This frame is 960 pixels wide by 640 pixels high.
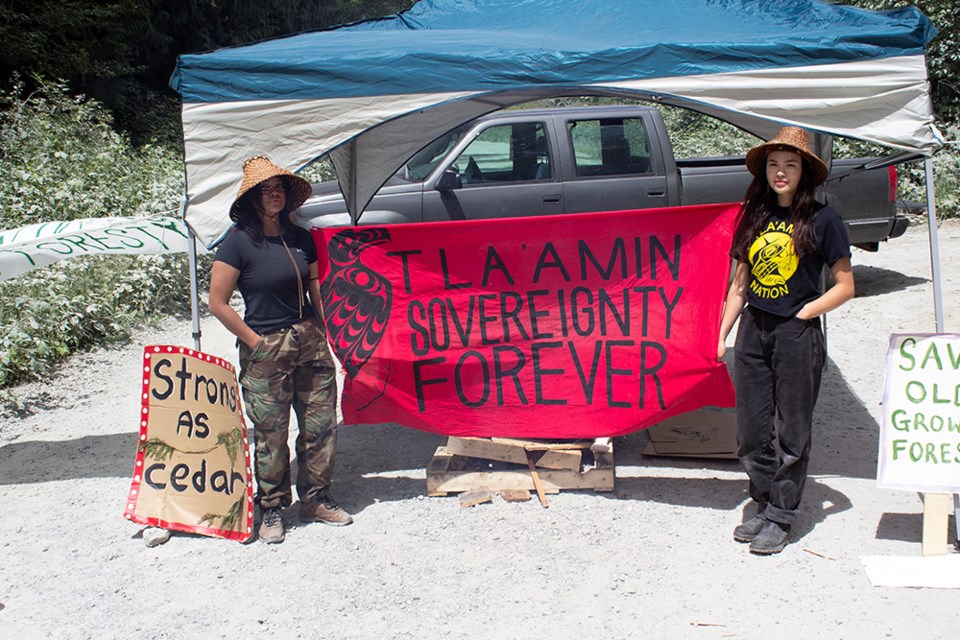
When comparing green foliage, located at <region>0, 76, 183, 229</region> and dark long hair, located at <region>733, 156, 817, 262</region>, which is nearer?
dark long hair, located at <region>733, 156, 817, 262</region>

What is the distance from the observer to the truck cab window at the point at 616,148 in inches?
351

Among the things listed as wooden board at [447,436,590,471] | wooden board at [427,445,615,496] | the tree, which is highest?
the tree

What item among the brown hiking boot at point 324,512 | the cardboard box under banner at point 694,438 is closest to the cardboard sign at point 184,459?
the brown hiking boot at point 324,512

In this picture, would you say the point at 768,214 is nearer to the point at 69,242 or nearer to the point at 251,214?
the point at 251,214

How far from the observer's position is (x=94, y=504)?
535cm

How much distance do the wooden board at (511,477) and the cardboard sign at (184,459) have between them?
110 centimetres

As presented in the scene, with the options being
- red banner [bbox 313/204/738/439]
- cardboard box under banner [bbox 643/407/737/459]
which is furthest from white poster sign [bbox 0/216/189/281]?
cardboard box under banner [bbox 643/407/737/459]

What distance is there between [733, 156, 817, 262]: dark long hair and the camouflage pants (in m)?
2.29

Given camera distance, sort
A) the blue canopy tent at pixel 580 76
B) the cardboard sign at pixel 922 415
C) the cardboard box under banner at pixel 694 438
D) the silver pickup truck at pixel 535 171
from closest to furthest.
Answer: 1. the cardboard sign at pixel 922 415
2. the blue canopy tent at pixel 580 76
3. the cardboard box under banner at pixel 694 438
4. the silver pickup truck at pixel 535 171

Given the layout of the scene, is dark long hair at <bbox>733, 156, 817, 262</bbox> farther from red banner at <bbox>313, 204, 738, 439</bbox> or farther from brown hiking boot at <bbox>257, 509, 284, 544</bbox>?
brown hiking boot at <bbox>257, 509, 284, 544</bbox>

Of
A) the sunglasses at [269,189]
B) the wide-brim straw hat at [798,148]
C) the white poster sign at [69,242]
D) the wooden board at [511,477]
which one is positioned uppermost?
the wide-brim straw hat at [798,148]

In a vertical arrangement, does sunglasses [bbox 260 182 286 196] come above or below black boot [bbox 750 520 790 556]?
above

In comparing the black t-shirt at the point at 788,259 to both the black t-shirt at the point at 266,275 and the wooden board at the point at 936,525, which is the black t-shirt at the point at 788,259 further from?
the black t-shirt at the point at 266,275

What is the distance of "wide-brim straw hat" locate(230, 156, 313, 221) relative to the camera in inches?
181
